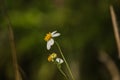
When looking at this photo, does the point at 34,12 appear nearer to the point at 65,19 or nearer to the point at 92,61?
the point at 65,19

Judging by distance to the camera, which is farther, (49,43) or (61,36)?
(61,36)

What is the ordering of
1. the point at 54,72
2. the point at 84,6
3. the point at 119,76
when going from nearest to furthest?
the point at 119,76 → the point at 54,72 → the point at 84,6

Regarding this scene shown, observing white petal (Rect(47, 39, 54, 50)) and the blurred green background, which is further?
the blurred green background

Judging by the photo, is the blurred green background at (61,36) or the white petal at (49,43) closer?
the white petal at (49,43)

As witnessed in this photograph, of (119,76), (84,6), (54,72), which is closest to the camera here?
(119,76)

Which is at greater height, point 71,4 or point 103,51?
point 71,4

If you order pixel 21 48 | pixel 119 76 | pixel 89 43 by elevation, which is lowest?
pixel 119 76

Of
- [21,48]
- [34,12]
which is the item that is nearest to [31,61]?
[21,48]

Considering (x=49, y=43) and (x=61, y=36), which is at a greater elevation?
(x=49, y=43)
